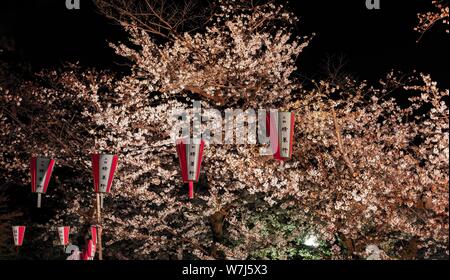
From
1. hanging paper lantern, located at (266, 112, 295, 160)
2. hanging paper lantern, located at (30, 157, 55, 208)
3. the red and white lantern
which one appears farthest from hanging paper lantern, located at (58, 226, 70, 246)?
hanging paper lantern, located at (266, 112, 295, 160)

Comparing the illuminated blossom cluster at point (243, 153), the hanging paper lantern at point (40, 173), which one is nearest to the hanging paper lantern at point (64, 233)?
the illuminated blossom cluster at point (243, 153)

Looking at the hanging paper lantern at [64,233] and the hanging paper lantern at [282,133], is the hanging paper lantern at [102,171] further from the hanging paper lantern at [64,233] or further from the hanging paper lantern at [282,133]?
the hanging paper lantern at [64,233]

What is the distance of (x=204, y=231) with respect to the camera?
16.2 m

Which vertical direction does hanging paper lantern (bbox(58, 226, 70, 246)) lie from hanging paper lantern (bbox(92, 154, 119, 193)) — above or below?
below

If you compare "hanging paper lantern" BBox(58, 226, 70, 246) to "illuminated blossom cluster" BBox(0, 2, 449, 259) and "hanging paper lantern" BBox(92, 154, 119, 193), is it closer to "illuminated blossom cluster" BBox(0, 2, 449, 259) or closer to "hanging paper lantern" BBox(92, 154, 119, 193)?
"illuminated blossom cluster" BBox(0, 2, 449, 259)

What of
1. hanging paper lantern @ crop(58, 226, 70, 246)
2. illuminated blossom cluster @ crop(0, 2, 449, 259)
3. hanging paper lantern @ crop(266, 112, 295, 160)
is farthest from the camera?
hanging paper lantern @ crop(58, 226, 70, 246)

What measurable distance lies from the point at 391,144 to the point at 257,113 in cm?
304

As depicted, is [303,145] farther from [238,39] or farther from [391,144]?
[238,39]

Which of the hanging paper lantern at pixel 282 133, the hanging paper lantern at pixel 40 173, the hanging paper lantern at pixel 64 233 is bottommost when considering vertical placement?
the hanging paper lantern at pixel 64 233

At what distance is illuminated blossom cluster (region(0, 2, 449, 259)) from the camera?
41.9 feet

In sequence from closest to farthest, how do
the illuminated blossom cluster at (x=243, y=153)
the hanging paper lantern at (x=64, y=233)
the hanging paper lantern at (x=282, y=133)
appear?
the hanging paper lantern at (x=282, y=133), the illuminated blossom cluster at (x=243, y=153), the hanging paper lantern at (x=64, y=233)

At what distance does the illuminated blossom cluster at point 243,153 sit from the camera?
1276 cm

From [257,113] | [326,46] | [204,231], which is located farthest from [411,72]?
[204,231]

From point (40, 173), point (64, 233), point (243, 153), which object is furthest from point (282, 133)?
point (64, 233)
